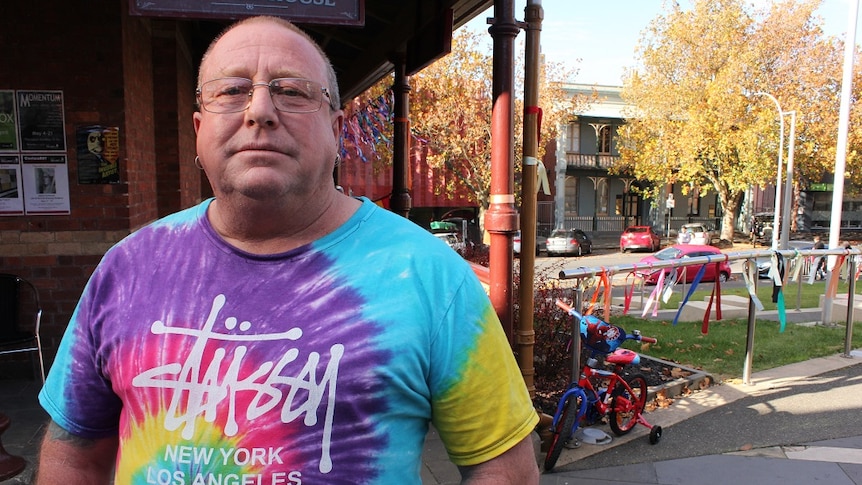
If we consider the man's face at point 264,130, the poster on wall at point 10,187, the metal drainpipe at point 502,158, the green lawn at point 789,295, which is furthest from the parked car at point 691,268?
the poster on wall at point 10,187

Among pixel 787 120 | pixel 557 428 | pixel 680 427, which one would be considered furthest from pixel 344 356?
pixel 787 120

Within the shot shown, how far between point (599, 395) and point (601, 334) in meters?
0.65

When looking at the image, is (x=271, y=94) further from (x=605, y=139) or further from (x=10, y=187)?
(x=605, y=139)

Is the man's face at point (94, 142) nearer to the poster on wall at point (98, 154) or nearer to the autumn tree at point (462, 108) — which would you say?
the poster on wall at point (98, 154)

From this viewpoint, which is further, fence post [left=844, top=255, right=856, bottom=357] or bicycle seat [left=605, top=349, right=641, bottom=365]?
fence post [left=844, top=255, right=856, bottom=357]

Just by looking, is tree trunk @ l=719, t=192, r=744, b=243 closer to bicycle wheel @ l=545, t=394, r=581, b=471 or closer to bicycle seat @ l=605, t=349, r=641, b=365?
bicycle seat @ l=605, t=349, r=641, b=365

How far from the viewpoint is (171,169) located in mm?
6926

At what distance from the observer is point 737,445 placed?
4754 millimetres

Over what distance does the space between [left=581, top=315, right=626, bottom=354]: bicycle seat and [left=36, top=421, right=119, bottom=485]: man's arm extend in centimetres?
356

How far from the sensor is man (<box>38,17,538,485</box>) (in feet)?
4.00

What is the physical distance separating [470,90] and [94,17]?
17.6 m

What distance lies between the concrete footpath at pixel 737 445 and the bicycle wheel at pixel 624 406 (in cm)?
9

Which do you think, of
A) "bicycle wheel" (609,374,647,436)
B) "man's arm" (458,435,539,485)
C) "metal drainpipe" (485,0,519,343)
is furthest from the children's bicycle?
"man's arm" (458,435,539,485)

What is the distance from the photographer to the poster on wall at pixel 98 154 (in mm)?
4914
